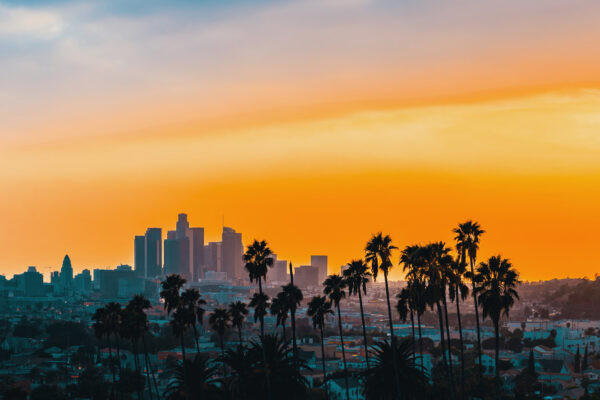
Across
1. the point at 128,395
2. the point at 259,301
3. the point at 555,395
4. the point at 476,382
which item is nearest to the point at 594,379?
the point at 555,395

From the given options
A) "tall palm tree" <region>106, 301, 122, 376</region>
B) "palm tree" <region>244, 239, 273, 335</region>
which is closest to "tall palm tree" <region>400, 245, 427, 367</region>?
"palm tree" <region>244, 239, 273, 335</region>

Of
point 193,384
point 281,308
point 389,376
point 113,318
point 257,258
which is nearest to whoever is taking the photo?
point 389,376

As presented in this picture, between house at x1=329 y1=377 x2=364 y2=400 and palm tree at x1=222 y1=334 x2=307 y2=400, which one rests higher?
palm tree at x1=222 y1=334 x2=307 y2=400

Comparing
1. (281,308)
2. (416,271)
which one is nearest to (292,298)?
(281,308)

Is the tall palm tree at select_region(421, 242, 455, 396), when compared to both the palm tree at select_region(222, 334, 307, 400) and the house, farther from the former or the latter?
the house

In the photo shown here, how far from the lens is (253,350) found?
65.9 m

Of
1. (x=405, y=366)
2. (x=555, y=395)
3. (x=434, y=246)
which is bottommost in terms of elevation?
(x=555, y=395)

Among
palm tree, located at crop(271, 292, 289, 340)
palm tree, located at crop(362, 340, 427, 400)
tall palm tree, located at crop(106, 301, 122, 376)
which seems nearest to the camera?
palm tree, located at crop(362, 340, 427, 400)

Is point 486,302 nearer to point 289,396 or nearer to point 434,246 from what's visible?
point 434,246

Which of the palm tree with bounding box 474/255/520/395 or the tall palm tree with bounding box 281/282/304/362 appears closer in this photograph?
the palm tree with bounding box 474/255/520/395

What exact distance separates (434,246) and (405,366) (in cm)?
911

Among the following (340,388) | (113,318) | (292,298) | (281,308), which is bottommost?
(340,388)

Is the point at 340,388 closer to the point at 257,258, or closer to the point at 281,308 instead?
the point at 281,308

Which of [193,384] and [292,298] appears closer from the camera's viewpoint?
→ [193,384]
